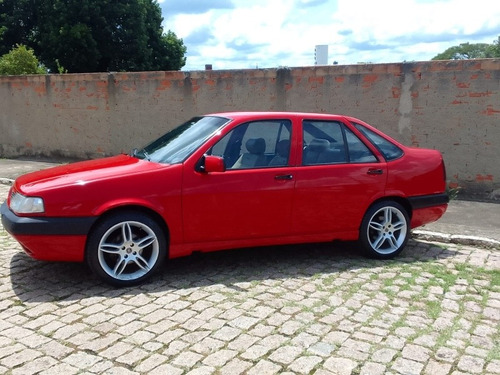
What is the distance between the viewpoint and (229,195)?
16.1 ft

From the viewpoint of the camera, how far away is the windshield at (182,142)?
16.4 ft

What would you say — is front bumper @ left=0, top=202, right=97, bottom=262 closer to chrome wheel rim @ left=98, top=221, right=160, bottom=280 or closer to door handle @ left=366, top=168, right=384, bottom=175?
chrome wheel rim @ left=98, top=221, right=160, bottom=280

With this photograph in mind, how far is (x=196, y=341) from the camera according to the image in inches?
146

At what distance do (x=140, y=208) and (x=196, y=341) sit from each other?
1491mm

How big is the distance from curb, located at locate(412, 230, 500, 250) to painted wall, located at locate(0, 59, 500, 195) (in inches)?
96.4

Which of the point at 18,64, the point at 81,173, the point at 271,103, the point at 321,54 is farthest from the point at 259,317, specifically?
the point at 18,64

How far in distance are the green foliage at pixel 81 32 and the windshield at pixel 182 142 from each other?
23.9 meters

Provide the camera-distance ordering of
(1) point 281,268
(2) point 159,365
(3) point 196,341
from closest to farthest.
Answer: (2) point 159,365 → (3) point 196,341 → (1) point 281,268

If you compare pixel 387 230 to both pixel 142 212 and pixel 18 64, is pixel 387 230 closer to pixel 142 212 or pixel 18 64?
pixel 142 212

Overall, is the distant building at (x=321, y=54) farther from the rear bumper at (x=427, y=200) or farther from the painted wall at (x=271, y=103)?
the rear bumper at (x=427, y=200)

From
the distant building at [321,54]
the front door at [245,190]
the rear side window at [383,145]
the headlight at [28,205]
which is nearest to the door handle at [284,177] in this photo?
the front door at [245,190]

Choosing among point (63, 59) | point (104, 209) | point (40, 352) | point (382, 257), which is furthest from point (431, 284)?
point (63, 59)

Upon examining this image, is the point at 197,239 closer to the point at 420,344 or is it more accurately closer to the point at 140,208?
the point at 140,208

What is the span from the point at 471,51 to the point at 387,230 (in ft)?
205
